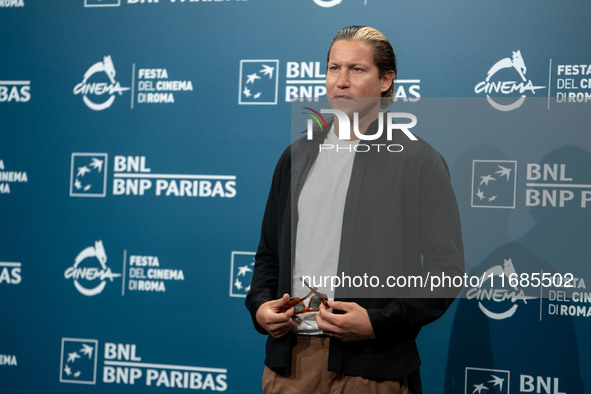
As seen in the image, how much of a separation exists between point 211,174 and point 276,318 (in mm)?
1217

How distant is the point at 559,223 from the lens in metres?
2.19

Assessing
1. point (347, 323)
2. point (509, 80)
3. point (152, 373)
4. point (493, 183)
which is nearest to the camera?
point (347, 323)

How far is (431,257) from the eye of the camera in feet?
5.26

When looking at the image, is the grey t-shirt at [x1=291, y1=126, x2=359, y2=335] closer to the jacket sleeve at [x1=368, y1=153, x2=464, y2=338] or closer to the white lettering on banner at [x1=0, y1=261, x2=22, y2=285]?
the jacket sleeve at [x1=368, y1=153, x2=464, y2=338]

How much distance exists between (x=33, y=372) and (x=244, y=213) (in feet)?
4.16

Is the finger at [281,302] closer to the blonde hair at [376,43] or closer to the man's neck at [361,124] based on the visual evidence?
the man's neck at [361,124]

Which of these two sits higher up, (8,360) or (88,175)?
(88,175)

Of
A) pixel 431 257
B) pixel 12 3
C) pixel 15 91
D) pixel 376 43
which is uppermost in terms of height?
pixel 12 3

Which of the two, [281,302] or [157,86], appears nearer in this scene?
[281,302]

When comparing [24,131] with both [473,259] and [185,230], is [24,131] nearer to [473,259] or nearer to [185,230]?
[185,230]

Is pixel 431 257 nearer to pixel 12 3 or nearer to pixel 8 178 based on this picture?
pixel 8 178

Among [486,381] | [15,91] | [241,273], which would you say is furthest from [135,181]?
[486,381]

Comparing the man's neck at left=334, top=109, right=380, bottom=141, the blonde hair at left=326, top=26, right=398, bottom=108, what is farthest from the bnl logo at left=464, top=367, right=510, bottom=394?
the blonde hair at left=326, top=26, right=398, bottom=108

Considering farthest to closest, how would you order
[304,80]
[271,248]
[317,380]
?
[304,80], [271,248], [317,380]
